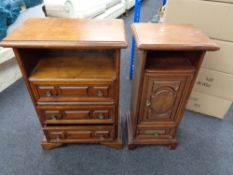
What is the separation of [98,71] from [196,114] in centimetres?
110

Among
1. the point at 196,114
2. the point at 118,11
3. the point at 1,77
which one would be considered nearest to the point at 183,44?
the point at 196,114

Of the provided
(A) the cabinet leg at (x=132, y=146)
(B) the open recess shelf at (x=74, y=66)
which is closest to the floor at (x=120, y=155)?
(A) the cabinet leg at (x=132, y=146)

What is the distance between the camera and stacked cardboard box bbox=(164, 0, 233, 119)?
110cm

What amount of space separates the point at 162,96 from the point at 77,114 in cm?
54

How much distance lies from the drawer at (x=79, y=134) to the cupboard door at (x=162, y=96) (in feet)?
0.85

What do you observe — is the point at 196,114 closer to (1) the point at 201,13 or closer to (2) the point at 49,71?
(1) the point at 201,13

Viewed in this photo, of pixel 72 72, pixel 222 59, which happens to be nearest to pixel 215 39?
pixel 222 59

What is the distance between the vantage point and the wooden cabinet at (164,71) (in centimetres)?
80

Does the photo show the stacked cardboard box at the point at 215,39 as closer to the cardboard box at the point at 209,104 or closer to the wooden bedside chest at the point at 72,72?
the cardboard box at the point at 209,104

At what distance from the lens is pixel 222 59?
4.02 feet

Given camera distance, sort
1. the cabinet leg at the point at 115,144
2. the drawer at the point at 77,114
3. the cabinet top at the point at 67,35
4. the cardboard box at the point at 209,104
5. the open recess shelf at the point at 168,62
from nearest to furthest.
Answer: the cabinet top at the point at 67,35 < the open recess shelf at the point at 168,62 < the drawer at the point at 77,114 < the cabinet leg at the point at 115,144 < the cardboard box at the point at 209,104

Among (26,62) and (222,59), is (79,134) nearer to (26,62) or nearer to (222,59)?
(26,62)

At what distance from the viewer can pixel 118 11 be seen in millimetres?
3645

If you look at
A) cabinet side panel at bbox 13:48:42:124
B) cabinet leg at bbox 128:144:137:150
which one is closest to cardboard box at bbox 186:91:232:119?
cabinet leg at bbox 128:144:137:150
